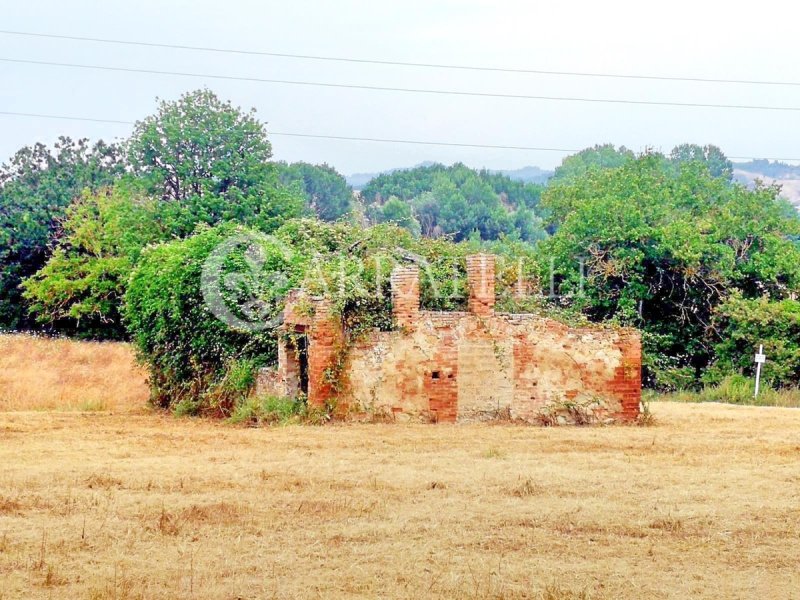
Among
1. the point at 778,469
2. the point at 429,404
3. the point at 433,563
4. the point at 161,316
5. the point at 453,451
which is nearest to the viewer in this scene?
the point at 433,563

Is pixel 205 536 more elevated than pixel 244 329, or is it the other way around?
pixel 244 329

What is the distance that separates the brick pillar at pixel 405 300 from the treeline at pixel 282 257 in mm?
358

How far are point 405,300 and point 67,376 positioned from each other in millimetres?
15133

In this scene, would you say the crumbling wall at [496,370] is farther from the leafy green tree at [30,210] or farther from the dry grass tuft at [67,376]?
the leafy green tree at [30,210]

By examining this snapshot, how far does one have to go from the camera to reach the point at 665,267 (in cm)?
3152

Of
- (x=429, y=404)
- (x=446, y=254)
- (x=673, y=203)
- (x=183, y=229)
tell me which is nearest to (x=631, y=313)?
(x=673, y=203)

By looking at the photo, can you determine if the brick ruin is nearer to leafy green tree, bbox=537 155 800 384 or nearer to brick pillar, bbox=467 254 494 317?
brick pillar, bbox=467 254 494 317

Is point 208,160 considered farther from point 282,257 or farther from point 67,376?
point 282,257

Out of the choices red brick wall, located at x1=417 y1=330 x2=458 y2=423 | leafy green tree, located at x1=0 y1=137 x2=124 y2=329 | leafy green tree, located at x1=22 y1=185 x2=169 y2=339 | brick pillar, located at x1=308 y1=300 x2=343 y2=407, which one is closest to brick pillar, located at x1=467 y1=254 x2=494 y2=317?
red brick wall, located at x1=417 y1=330 x2=458 y2=423

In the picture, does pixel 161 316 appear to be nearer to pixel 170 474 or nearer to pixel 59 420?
pixel 59 420

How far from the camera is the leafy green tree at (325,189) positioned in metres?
84.3

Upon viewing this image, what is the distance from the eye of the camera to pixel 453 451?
50.0 feet

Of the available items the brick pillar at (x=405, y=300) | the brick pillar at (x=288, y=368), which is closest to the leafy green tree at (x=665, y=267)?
the brick pillar at (x=405, y=300)

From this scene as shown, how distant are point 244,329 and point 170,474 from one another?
7.11 meters
